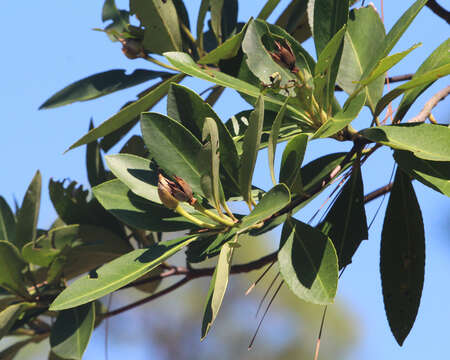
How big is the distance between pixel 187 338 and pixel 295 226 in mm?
8101

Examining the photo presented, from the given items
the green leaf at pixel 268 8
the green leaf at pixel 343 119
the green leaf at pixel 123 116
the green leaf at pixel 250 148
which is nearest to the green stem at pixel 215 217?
the green leaf at pixel 250 148

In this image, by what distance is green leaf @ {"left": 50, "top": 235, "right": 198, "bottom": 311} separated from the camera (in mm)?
706

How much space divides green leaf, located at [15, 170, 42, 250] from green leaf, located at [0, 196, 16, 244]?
49 millimetres

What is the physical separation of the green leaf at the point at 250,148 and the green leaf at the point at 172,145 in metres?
0.07

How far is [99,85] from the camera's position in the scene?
1.18 m

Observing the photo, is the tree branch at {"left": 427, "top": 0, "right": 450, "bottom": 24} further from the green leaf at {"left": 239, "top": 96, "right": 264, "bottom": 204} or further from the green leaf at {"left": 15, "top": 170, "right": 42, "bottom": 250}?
the green leaf at {"left": 15, "top": 170, "right": 42, "bottom": 250}

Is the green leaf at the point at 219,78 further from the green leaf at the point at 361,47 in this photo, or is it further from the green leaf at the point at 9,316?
the green leaf at the point at 9,316

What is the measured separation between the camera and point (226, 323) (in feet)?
26.2

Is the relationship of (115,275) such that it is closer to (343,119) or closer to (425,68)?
(343,119)

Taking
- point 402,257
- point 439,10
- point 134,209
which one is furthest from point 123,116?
point 439,10

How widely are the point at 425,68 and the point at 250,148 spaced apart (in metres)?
0.27

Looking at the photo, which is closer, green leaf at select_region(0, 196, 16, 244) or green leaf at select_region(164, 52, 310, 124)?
green leaf at select_region(164, 52, 310, 124)

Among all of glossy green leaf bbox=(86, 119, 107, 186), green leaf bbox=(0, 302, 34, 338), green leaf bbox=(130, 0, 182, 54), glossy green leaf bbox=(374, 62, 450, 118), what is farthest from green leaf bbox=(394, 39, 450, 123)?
green leaf bbox=(0, 302, 34, 338)

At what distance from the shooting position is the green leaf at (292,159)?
0.68 m
